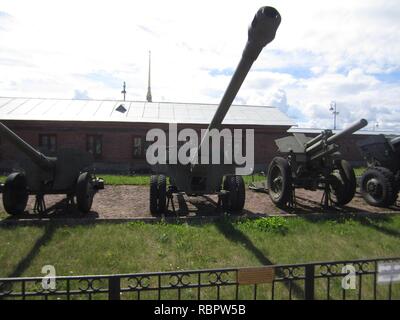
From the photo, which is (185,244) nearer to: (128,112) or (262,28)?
(262,28)

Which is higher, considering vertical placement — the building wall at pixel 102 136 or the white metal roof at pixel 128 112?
the white metal roof at pixel 128 112

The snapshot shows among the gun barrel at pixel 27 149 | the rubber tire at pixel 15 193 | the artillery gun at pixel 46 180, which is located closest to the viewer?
the gun barrel at pixel 27 149

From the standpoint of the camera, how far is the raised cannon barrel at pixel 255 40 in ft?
12.9

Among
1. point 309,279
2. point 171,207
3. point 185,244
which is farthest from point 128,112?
point 309,279

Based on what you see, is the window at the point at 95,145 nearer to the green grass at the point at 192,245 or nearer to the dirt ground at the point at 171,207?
the dirt ground at the point at 171,207

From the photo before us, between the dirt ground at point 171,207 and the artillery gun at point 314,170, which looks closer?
the dirt ground at point 171,207

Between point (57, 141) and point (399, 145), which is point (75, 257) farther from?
point (57, 141)

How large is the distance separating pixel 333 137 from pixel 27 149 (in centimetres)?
644

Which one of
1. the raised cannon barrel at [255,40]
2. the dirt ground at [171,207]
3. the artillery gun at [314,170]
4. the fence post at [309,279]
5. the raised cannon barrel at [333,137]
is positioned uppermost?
the raised cannon barrel at [255,40]

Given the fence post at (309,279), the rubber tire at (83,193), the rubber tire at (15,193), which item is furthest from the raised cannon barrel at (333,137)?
the rubber tire at (15,193)

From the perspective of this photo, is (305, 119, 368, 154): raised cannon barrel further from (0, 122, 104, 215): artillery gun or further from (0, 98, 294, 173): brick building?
(0, 98, 294, 173): brick building

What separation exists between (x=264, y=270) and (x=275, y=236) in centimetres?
344

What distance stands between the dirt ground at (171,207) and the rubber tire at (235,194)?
0.25 metres

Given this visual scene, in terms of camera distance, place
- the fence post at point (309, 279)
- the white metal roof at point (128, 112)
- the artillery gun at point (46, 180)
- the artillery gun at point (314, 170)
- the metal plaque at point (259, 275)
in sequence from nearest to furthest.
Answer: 1. the metal plaque at point (259, 275)
2. the fence post at point (309, 279)
3. the artillery gun at point (46, 180)
4. the artillery gun at point (314, 170)
5. the white metal roof at point (128, 112)
